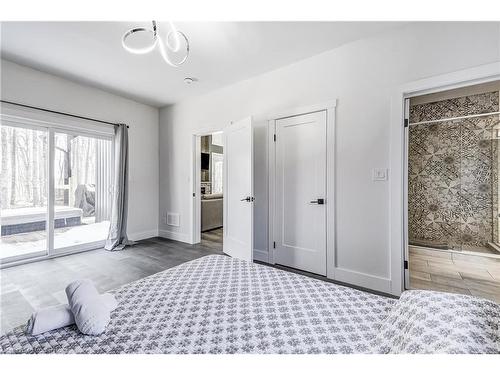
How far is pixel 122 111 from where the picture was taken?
13.5 feet

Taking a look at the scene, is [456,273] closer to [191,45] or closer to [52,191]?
[191,45]

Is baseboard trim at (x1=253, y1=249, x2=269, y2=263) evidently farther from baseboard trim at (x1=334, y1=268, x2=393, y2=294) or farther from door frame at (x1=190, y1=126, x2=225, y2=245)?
door frame at (x1=190, y1=126, x2=225, y2=245)

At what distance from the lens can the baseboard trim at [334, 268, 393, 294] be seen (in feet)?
7.62

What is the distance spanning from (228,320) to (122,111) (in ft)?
13.8

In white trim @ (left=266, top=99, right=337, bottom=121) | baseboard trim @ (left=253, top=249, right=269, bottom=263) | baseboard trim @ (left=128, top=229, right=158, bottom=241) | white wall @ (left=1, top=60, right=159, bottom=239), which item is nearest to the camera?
white trim @ (left=266, top=99, right=337, bottom=121)

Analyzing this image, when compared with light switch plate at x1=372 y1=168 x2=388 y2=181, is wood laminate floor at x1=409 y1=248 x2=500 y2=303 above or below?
below

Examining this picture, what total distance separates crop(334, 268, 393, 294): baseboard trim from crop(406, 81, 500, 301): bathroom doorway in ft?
3.40

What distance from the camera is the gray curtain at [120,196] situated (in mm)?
3852

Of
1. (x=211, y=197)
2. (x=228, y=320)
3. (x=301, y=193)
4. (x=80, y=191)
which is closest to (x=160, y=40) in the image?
(x=228, y=320)

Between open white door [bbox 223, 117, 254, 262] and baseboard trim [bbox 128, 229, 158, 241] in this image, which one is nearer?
open white door [bbox 223, 117, 254, 262]

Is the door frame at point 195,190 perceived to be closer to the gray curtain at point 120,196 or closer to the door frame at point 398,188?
the gray curtain at point 120,196

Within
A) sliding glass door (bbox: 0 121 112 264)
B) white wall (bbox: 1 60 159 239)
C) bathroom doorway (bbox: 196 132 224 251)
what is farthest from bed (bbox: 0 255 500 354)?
white wall (bbox: 1 60 159 239)

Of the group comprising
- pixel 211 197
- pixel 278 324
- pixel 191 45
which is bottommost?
pixel 278 324
